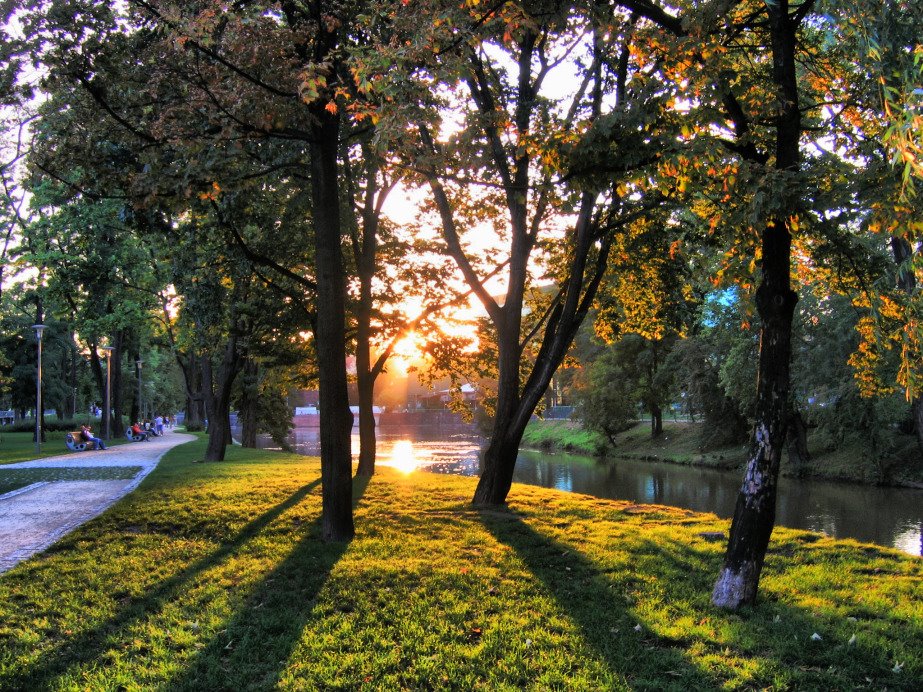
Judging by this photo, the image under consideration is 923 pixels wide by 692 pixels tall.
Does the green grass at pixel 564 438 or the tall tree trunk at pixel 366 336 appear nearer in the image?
the tall tree trunk at pixel 366 336

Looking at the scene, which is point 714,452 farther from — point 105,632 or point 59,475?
point 105,632

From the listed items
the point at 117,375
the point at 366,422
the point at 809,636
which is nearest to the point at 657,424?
the point at 366,422

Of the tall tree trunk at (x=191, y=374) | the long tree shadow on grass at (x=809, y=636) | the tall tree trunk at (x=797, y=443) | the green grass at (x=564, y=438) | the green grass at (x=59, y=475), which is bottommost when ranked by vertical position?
the green grass at (x=564, y=438)

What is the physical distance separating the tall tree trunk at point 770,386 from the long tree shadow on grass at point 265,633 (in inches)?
136

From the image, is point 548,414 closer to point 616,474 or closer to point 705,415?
point 705,415

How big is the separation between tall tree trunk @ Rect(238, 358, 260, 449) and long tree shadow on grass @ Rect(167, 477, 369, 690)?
47.7 ft

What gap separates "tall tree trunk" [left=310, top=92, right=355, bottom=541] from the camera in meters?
7.81

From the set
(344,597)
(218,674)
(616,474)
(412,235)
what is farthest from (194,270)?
(616,474)

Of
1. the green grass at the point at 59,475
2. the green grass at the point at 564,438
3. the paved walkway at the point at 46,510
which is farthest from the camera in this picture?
the green grass at the point at 564,438

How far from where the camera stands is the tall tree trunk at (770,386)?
17.9 feet

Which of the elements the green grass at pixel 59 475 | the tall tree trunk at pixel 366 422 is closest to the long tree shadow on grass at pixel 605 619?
the tall tree trunk at pixel 366 422

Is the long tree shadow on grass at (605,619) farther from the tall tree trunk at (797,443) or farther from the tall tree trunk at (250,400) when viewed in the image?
the tall tree trunk at (797,443)

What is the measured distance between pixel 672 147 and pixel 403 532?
5.62m

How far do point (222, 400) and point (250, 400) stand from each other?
7.41 metres
